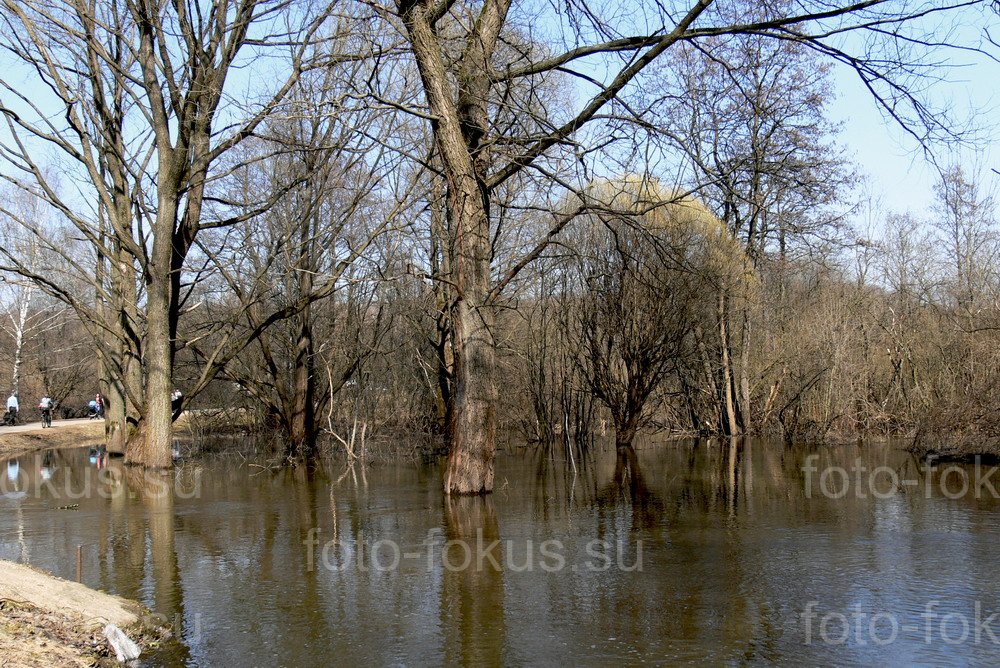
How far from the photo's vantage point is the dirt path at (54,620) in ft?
18.9

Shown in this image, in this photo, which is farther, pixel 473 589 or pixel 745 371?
pixel 745 371

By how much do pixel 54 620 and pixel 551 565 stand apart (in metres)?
4.54

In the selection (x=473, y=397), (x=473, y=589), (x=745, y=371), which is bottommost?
(x=473, y=589)

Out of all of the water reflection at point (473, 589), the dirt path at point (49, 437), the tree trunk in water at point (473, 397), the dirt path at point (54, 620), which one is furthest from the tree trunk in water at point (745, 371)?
the dirt path at point (49, 437)

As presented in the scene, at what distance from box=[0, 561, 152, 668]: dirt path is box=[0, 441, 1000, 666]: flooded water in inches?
17.9

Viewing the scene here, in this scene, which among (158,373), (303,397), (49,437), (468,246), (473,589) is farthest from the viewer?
(49,437)

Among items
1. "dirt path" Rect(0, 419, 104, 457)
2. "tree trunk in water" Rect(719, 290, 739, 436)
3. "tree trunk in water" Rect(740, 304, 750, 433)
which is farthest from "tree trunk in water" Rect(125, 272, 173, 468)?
"tree trunk in water" Rect(740, 304, 750, 433)

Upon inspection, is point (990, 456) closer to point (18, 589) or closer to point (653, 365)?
point (653, 365)

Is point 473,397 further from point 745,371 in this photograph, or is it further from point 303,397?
point 745,371

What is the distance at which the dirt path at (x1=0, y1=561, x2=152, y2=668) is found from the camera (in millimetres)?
5762

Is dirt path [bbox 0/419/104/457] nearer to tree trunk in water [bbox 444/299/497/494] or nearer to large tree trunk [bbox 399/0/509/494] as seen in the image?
tree trunk in water [bbox 444/299/497/494]

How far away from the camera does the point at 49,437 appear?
1193 inches

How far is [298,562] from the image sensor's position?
378 inches

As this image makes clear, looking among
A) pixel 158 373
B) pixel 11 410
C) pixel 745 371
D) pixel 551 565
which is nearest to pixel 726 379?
pixel 745 371
